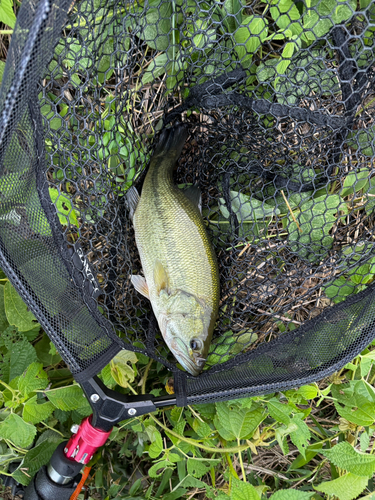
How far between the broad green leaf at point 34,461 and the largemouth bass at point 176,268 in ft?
3.51

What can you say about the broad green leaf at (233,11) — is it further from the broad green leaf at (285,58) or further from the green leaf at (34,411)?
the green leaf at (34,411)

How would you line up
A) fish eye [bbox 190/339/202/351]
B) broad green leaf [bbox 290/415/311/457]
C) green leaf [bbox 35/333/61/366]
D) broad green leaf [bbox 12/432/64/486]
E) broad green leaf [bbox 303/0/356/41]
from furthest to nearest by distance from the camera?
green leaf [bbox 35/333/61/366]
broad green leaf [bbox 12/432/64/486]
broad green leaf [bbox 290/415/311/457]
fish eye [bbox 190/339/202/351]
broad green leaf [bbox 303/0/356/41]

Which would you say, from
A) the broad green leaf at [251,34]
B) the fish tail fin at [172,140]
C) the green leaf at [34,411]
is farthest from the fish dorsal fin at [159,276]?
the broad green leaf at [251,34]

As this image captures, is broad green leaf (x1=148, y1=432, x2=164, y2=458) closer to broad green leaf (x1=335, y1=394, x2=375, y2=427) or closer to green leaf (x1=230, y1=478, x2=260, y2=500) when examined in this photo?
green leaf (x1=230, y1=478, x2=260, y2=500)

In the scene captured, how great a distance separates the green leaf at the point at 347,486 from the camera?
2.00 metres

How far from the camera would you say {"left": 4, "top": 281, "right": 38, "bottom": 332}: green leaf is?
2.19 meters

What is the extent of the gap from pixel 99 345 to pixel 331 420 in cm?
168

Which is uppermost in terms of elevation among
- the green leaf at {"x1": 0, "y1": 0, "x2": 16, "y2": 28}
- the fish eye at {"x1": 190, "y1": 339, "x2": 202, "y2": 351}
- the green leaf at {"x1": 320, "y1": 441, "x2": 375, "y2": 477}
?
the green leaf at {"x1": 0, "y1": 0, "x2": 16, "y2": 28}

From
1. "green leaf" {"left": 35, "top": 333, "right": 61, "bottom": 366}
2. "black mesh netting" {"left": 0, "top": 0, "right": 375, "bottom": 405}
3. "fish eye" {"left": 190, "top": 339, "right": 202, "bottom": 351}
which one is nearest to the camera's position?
"black mesh netting" {"left": 0, "top": 0, "right": 375, "bottom": 405}

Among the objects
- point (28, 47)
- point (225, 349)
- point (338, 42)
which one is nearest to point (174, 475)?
point (225, 349)

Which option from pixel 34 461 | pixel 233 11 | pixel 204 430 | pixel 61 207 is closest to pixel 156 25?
pixel 233 11

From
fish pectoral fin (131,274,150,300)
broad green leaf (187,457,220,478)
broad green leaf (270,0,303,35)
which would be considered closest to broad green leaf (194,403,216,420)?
broad green leaf (187,457,220,478)

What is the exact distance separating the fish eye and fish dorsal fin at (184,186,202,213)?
70cm

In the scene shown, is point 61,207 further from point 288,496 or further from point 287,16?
point 288,496
